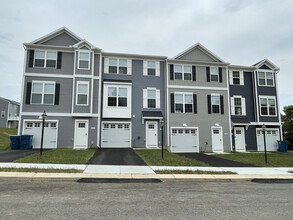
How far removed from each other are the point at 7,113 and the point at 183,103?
36.2 m

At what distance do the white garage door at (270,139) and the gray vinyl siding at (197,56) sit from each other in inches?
353

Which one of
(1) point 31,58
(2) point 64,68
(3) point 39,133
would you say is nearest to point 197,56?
(2) point 64,68

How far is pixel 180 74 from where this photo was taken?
17.9 m

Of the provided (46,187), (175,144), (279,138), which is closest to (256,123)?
Result: (279,138)

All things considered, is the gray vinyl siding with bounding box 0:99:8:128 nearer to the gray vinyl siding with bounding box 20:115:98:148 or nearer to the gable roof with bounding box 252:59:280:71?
the gray vinyl siding with bounding box 20:115:98:148

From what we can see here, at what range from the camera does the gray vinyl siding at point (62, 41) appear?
16375 millimetres

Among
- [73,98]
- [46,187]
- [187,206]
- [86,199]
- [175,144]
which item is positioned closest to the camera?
[187,206]

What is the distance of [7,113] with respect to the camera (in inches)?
1417

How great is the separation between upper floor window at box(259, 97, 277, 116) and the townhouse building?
0.11 metres

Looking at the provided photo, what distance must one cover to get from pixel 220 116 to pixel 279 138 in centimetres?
703

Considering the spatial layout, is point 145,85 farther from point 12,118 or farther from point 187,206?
point 12,118

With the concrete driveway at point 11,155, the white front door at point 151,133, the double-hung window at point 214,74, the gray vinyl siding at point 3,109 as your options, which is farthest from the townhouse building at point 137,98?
the gray vinyl siding at point 3,109

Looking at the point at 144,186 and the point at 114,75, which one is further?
the point at 114,75

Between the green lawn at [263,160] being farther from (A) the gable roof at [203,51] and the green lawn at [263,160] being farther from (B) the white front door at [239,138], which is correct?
(A) the gable roof at [203,51]
